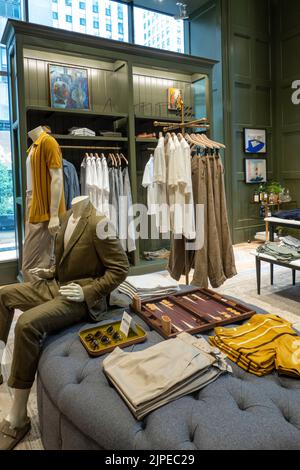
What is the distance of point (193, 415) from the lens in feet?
4.12

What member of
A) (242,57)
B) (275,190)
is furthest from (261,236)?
(242,57)

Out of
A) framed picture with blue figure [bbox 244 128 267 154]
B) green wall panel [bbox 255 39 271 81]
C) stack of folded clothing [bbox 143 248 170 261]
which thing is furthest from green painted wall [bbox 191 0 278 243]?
stack of folded clothing [bbox 143 248 170 261]

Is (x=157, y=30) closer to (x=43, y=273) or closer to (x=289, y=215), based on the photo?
(x=289, y=215)

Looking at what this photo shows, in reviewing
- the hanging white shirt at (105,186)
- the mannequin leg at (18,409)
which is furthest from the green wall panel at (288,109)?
the mannequin leg at (18,409)

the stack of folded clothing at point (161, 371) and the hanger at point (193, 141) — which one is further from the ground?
the hanger at point (193, 141)

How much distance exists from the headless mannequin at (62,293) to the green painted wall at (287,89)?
542cm

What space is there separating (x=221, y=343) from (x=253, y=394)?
0.38 m

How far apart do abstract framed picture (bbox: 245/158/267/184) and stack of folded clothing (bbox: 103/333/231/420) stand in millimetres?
5503

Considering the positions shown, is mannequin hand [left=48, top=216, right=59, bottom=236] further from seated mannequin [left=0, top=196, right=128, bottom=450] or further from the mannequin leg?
the mannequin leg

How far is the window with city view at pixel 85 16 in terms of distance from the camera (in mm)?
4965

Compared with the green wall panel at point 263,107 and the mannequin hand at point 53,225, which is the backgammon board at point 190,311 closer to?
the mannequin hand at point 53,225

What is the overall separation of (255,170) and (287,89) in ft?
5.05

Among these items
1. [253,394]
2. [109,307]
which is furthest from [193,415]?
[109,307]

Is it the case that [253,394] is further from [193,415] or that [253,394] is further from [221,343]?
[221,343]
